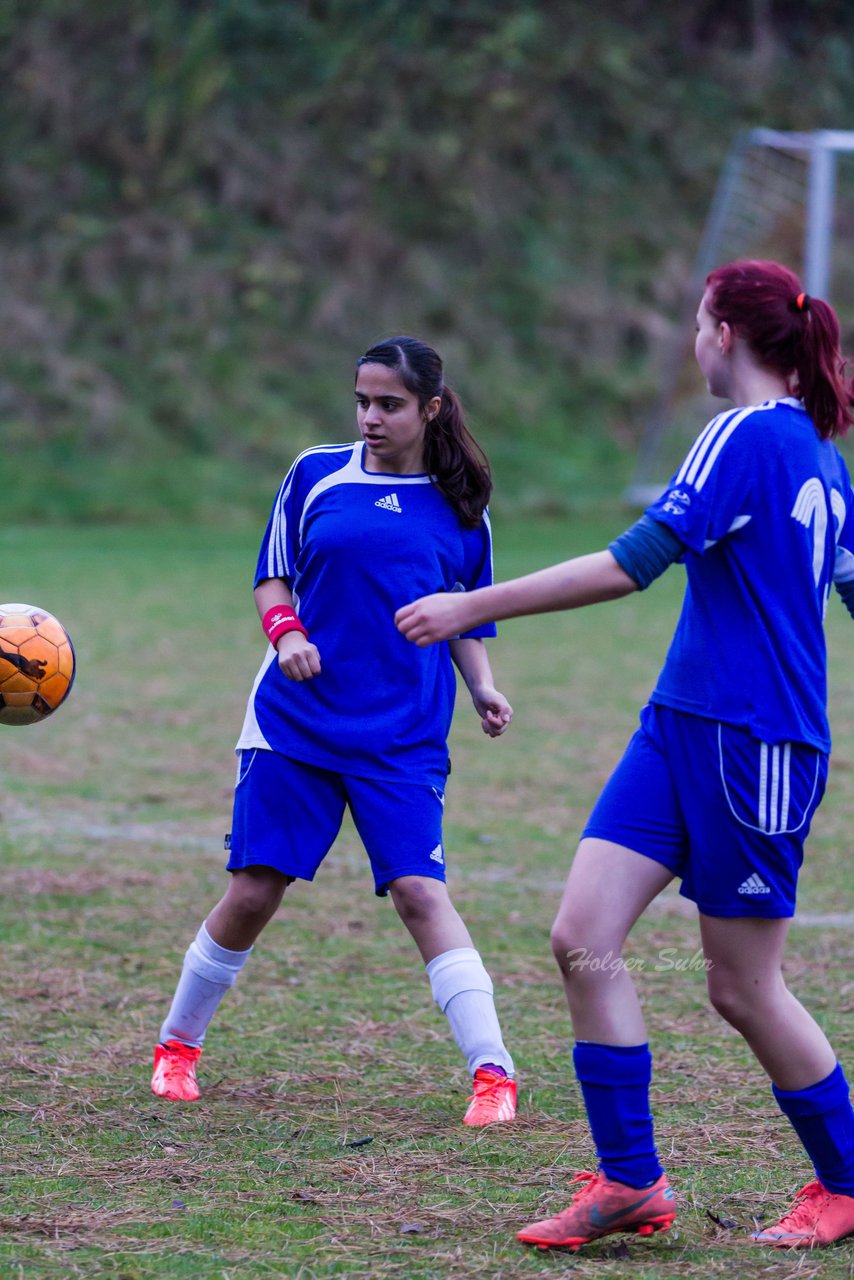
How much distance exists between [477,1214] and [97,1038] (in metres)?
1.50

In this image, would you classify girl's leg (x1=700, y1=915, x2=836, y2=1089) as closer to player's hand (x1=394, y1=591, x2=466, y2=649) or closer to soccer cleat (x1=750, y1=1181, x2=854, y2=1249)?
soccer cleat (x1=750, y1=1181, x2=854, y2=1249)

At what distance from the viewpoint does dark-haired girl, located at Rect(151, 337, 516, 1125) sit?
3.77 metres

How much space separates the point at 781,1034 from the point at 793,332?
4.18 ft

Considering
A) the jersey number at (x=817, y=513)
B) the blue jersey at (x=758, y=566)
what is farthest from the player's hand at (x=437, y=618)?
the jersey number at (x=817, y=513)

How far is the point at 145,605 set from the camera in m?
12.8

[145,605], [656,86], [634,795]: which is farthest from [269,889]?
[656,86]

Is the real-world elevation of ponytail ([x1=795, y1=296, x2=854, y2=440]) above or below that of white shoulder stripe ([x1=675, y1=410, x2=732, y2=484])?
above

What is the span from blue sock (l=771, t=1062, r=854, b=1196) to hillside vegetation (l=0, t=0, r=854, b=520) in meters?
17.3

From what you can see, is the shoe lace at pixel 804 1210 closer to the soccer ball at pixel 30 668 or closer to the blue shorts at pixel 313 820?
the blue shorts at pixel 313 820

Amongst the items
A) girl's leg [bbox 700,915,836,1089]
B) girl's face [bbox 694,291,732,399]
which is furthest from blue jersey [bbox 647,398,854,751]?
girl's leg [bbox 700,915,836,1089]

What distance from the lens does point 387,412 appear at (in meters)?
3.83

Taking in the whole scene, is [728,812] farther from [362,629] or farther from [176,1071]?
[176,1071]

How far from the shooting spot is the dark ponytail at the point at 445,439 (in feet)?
12.6

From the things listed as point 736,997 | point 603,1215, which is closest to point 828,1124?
point 736,997
